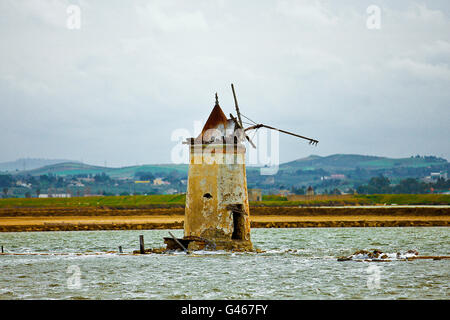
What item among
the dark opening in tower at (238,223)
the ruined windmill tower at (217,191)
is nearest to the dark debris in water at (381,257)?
the dark opening in tower at (238,223)

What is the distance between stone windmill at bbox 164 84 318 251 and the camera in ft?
74.9

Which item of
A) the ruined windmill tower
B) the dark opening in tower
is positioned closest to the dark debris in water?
the dark opening in tower

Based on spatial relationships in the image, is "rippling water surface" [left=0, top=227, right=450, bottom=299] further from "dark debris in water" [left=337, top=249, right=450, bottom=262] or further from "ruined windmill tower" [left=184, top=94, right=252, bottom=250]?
"ruined windmill tower" [left=184, top=94, right=252, bottom=250]

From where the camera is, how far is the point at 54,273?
20.2 meters

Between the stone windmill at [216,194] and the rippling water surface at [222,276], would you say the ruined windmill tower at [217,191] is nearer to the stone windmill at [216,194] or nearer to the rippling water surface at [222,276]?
the stone windmill at [216,194]

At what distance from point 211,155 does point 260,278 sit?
18.4 feet

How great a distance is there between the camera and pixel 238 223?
23.4 meters

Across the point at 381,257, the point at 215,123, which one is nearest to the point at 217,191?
the point at 215,123

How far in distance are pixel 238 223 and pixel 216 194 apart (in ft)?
4.50

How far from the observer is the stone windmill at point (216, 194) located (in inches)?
899

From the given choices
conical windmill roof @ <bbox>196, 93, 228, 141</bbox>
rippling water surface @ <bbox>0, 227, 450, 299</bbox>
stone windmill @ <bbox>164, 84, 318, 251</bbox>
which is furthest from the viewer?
conical windmill roof @ <bbox>196, 93, 228, 141</bbox>

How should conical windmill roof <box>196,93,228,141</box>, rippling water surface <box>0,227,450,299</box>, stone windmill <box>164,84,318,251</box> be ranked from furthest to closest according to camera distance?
conical windmill roof <box>196,93,228,141</box>
stone windmill <box>164,84,318,251</box>
rippling water surface <box>0,227,450,299</box>
